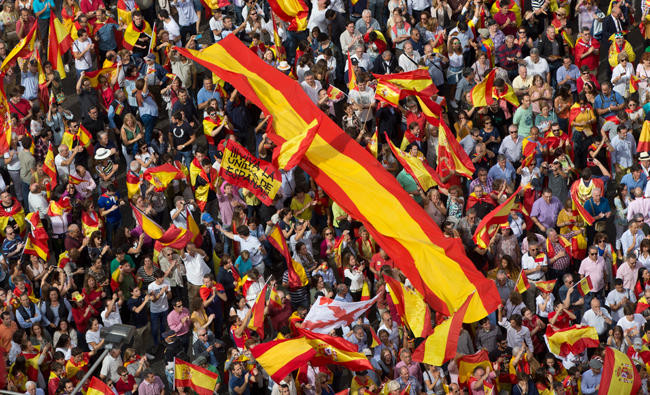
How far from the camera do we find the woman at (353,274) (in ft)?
79.3

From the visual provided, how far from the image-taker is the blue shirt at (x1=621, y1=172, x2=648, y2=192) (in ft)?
82.0

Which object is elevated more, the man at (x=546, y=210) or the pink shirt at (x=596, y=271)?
the man at (x=546, y=210)

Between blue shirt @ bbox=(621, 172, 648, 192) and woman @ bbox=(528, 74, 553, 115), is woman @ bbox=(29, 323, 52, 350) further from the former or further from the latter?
blue shirt @ bbox=(621, 172, 648, 192)

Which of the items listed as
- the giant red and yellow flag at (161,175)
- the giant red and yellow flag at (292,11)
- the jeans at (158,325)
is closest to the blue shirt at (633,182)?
the giant red and yellow flag at (292,11)

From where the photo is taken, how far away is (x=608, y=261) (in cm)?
2409

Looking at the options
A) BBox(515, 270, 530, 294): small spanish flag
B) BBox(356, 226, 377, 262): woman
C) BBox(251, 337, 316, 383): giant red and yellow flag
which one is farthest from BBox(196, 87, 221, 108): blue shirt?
BBox(515, 270, 530, 294): small spanish flag

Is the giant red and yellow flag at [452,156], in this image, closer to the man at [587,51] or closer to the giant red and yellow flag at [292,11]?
the giant red and yellow flag at [292,11]

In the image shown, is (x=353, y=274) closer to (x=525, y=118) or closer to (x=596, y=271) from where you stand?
(x=596, y=271)

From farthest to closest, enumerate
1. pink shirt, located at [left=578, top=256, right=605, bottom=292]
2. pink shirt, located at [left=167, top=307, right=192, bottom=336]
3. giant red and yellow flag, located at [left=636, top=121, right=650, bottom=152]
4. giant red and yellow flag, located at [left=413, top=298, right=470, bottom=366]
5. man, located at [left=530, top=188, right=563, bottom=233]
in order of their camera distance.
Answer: giant red and yellow flag, located at [left=636, top=121, right=650, bottom=152]
man, located at [left=530, top=188, right=563, bottom=233]
pink shirt, located at [left=578, top=256, right=605, bottom=292]
pink shirt, located at [left=167, top=307, right=192, bottom=336]
giant red and yellow flag, located at [left=413, top=298, right=470, bottom=366]

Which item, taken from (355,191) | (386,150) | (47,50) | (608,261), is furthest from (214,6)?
(608,261)

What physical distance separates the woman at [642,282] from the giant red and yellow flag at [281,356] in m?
4.90

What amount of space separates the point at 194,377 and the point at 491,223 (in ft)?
15.7

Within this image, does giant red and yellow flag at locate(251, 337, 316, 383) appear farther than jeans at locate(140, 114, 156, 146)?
No

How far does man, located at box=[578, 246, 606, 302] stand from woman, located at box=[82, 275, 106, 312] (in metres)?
7.02
